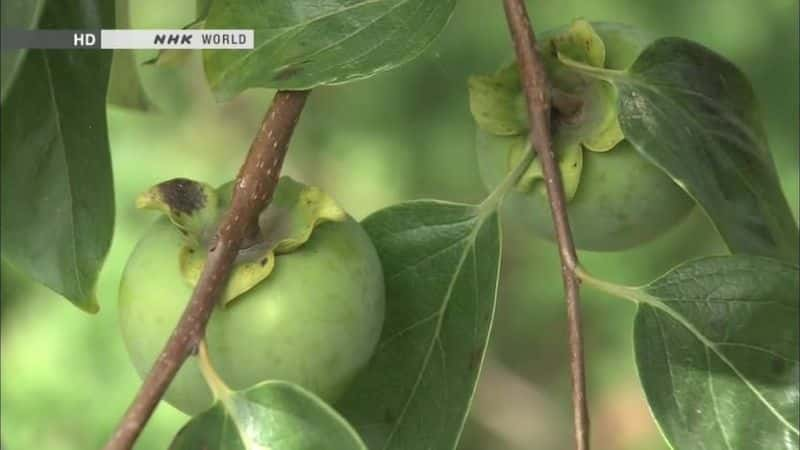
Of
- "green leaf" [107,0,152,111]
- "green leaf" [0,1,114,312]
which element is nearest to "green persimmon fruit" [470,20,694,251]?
"green leaf" [0,1,114,312]

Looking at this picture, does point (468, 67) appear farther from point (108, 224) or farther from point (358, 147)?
point (108, 224)

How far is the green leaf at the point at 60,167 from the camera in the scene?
85 centimetres

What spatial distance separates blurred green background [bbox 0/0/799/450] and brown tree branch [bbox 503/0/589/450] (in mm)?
951

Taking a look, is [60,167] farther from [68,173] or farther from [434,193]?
[434,193]

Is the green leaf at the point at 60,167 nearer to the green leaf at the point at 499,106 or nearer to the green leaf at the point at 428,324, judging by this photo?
the green leaf at the point at 428,324

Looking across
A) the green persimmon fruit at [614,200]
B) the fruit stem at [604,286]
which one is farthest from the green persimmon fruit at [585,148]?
the fruit stem at [604,286]

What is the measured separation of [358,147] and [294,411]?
150cm

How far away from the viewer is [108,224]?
90 centimetres

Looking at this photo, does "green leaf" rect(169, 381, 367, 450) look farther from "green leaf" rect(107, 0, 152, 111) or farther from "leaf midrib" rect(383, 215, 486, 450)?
"green leaf" rect(107, 0, 152, 111)

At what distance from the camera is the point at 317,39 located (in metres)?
0.91

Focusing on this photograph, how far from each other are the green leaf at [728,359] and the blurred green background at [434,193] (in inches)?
43.3

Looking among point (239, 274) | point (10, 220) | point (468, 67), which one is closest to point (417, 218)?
point (239, 274)

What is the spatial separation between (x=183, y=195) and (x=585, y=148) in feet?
1.29

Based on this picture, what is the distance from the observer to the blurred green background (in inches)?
79.0
